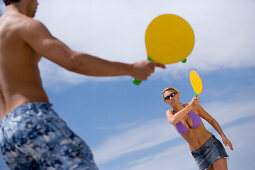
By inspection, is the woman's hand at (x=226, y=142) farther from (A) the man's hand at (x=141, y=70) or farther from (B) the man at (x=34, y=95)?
(A) the man's hand at (x=141, y=70)

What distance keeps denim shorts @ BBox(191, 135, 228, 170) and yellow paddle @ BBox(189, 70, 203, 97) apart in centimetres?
90

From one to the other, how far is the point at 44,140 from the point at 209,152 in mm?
4186

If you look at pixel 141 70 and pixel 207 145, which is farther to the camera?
pixel 207 145

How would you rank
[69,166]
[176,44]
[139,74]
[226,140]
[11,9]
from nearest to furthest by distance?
[69,166] < [139,74] < [11,9] < [176,44] < [226,140]

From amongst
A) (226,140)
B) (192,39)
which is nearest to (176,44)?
(192,39)

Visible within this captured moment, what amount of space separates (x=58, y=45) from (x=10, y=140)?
0.69 meters

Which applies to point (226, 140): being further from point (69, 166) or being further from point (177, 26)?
point (69, 166)

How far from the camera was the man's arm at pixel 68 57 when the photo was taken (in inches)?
81.7

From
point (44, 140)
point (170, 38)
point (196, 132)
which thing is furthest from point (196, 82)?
point (44, 140)

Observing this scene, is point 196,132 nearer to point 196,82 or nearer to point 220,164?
point 220,164

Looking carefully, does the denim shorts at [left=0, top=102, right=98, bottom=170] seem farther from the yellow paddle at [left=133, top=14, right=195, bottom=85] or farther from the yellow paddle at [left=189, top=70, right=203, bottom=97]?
the yellow paddle at [left=189, top=70, right=203, bottom=97]

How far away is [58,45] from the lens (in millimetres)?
2082

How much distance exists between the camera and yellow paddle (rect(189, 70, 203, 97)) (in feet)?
18.0

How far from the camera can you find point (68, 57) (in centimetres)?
206
